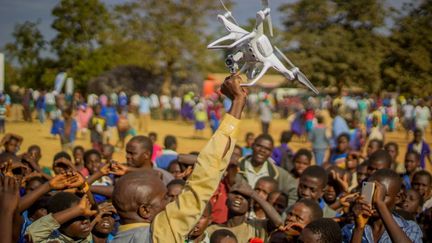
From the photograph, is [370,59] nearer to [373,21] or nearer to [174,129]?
[373,21]

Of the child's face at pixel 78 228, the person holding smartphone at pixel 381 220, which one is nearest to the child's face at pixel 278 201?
the person holding smartphone at pixel 381 220

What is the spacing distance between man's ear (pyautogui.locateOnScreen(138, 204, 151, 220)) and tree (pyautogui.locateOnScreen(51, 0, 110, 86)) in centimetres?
2254

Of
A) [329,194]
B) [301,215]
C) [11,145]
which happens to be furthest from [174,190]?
[11,145]

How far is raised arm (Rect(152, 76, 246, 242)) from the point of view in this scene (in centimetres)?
237

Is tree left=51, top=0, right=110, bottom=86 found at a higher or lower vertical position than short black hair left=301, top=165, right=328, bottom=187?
higher

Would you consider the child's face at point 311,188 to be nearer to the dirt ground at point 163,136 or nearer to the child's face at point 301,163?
the child's face at point 301,163

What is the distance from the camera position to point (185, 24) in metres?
33.0

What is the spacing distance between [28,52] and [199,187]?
3384cm

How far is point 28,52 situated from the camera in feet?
112

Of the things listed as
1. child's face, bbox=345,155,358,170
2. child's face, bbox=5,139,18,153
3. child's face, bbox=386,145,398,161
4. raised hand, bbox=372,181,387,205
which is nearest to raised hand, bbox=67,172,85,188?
raised hand, bbox=372,181,387,205

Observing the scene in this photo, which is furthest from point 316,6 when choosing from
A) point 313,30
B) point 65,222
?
point 65,222

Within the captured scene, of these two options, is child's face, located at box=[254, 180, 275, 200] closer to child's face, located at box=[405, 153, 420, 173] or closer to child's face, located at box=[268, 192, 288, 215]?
child's face, located at box=[268, 192, 288, 215]

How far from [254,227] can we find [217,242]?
34.2 inches

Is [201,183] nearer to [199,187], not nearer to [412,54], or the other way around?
[199,187]
